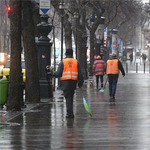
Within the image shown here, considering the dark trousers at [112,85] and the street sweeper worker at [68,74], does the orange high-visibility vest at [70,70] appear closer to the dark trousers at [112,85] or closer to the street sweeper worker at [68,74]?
the street sweeper worker at [68,74]

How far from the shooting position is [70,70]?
15.0 meters

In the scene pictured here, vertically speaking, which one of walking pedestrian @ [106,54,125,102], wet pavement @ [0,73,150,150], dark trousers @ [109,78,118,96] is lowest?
wet pavement @ [0,73,150,150]

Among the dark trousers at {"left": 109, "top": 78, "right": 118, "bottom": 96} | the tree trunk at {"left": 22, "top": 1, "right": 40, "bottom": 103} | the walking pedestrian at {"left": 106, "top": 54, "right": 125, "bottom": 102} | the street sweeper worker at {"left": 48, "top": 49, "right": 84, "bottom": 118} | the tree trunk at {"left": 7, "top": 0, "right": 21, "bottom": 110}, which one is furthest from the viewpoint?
the walking pedestrian at {"left": 106, "top": 54, "right": 125, "bottom": 102}

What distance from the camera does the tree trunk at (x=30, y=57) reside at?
19.9 meters

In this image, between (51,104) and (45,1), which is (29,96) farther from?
(45,1)

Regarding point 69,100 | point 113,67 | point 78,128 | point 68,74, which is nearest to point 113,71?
point 113,67

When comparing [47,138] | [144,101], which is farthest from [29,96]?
[47,138]

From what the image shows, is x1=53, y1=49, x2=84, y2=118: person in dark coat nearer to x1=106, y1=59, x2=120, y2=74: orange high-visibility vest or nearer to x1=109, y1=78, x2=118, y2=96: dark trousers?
x1=109, y1=78, x2=118, y2=96: dark trousers

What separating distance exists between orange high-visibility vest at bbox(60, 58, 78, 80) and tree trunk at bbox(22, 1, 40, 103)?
512cm

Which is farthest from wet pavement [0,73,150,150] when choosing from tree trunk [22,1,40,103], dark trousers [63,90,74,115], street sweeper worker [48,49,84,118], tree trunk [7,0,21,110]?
tree trunk [22,1,40,103]

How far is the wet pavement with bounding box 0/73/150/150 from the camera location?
10.6m

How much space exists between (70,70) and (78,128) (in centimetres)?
239

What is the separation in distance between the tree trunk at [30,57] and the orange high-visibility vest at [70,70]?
5122 mm

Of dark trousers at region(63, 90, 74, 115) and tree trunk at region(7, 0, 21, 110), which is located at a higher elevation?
tree trunk at region(7, 0, 21, 110)
